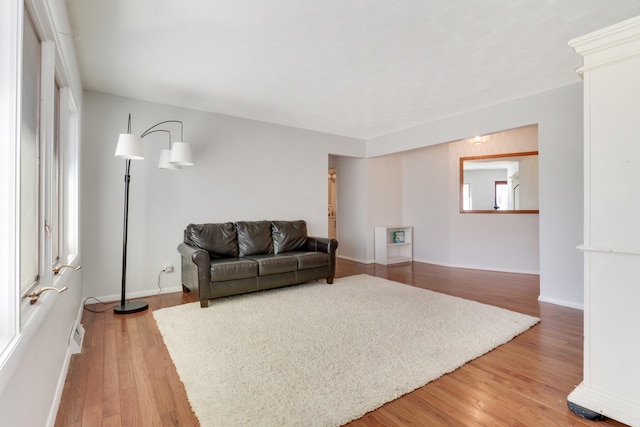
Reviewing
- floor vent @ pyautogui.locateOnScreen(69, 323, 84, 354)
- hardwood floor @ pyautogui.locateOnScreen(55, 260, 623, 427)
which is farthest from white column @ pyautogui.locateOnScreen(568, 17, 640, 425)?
floor vent @ pyautogui.locateOnScreen(69, 323, 84, 354)

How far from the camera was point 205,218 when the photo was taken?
168 inches

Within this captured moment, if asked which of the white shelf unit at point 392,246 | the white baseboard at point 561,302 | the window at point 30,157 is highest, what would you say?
the window at point 30,157

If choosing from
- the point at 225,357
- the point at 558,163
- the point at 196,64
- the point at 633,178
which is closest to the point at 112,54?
the point at 196,64

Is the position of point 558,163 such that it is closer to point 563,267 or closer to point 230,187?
point 563,267

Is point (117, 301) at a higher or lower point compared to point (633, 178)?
lower

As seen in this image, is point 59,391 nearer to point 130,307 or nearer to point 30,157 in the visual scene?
point 30,157

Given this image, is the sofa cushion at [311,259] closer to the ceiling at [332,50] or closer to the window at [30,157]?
the ceiling at [332,50]

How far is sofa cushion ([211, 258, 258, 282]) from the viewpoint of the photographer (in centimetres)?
337

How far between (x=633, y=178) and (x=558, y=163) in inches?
92.0

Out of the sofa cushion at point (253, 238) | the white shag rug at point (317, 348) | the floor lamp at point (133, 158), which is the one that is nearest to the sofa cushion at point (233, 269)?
the white shag rug at point (317, 348)

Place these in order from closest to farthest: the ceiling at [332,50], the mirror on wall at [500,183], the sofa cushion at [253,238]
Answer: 1. the ceiling at [332,50]
2. the sofa cushion at [253,238]
3. the mirror on wall at [500,183]

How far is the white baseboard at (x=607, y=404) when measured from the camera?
155 cm

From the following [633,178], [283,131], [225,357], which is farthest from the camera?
[283,131]

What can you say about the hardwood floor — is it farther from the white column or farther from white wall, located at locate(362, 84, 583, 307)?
white wall, located at locate(362, 84, 583, 307)
